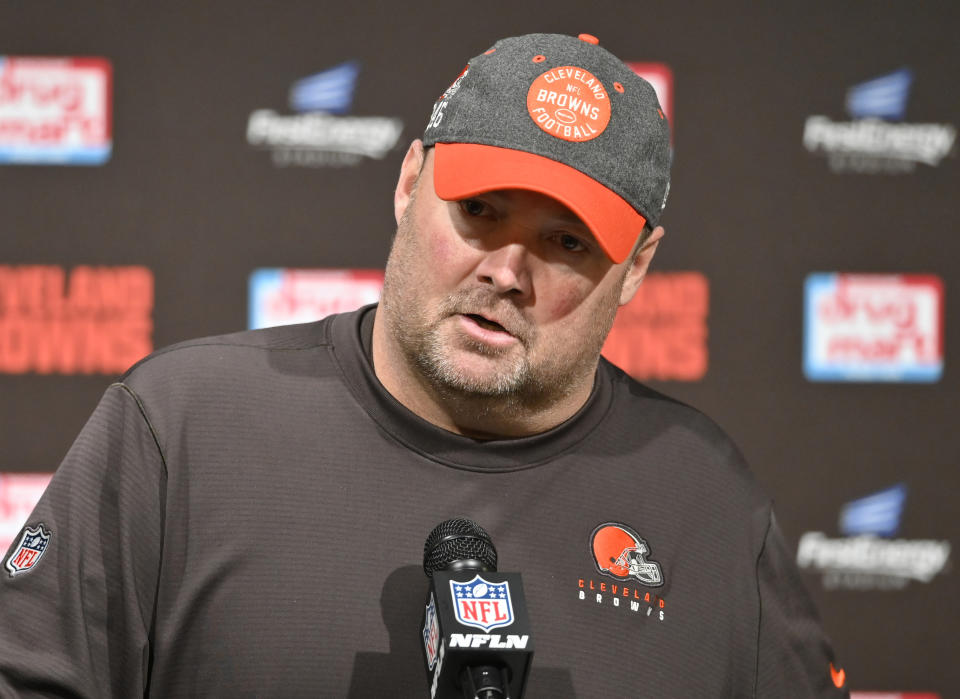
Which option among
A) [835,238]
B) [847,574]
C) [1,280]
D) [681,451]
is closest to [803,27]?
[835,238]

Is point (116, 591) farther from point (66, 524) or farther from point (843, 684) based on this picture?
point (843, 684)

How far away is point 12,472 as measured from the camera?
224cm

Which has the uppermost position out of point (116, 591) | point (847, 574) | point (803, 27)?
point (803, 27)

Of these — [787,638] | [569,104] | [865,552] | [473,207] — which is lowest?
[865,552]

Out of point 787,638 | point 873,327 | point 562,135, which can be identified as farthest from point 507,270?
point 873,327

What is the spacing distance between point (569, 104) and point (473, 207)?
0.13 m

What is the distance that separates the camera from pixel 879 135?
2.32 metres

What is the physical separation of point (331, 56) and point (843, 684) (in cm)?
160

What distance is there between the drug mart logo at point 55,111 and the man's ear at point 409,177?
1.27m

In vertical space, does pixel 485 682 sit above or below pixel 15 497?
above

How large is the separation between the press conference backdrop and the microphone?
61.2 inches

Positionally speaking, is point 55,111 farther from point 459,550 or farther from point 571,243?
point 459,550

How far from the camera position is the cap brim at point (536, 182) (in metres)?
1.02

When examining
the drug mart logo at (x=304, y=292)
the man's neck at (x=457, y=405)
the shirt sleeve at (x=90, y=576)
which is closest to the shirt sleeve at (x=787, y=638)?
the man's neck at (x=457, y=405)
